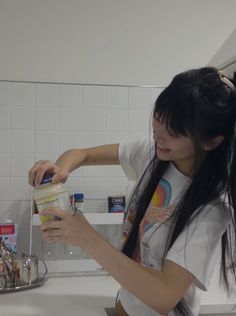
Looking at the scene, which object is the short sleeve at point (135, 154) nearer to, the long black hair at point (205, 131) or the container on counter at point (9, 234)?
the long black hair at point (205, 131)

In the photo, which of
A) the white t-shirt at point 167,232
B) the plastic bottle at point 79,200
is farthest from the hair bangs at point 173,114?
the plastic bottle at point 79,200

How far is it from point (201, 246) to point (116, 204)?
78cm

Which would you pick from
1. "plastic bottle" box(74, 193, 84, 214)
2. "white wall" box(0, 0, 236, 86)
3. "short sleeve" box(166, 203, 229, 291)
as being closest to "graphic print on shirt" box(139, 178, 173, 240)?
"short sleeve" box(166, 203, 229, 291)

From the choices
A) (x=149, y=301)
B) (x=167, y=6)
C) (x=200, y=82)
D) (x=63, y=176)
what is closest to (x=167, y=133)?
(x=200, y=82)

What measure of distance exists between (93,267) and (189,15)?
1.18 meters

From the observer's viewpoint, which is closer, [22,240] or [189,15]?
[22,240]

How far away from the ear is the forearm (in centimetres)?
36

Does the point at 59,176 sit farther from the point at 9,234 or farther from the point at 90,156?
the point at 9,234

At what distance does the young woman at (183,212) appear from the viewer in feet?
3.20

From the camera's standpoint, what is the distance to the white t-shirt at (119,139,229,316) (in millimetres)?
995

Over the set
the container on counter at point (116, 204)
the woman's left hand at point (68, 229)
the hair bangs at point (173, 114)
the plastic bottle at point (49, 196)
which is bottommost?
the container on counter at point (116, 204)

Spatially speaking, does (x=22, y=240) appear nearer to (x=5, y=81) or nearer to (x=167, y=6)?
(x=5, y=81)

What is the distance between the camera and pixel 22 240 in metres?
1.78

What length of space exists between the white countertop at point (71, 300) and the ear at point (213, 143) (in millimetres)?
490
